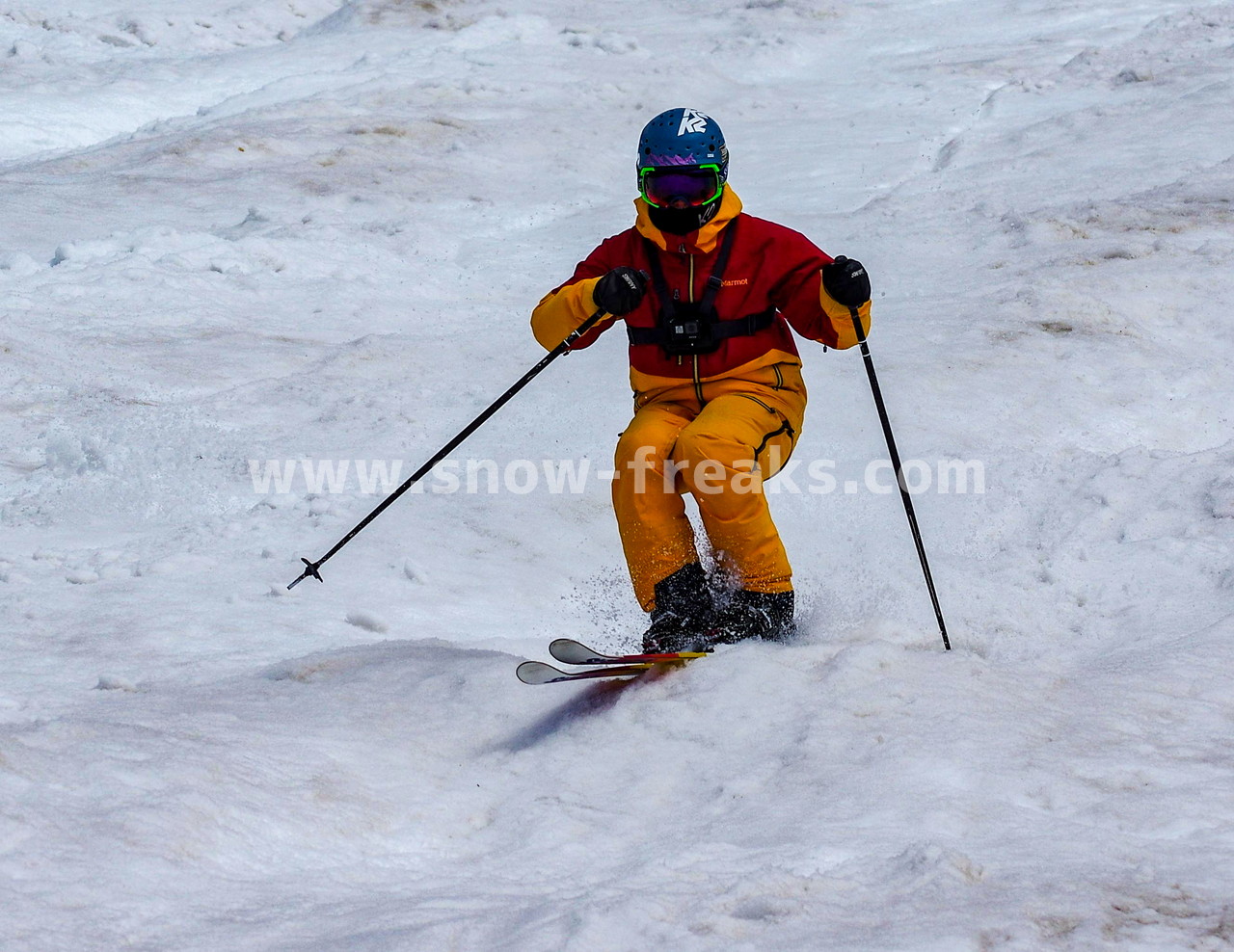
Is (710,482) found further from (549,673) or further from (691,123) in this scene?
(691,123)

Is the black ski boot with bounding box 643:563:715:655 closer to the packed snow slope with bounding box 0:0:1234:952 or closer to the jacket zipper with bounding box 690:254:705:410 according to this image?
the packed snow slope with bounding box 0:0:1234:952

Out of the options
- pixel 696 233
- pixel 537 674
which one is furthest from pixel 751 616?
pixel 696 233

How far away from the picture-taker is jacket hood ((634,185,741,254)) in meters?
4.74

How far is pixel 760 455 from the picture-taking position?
4.79 meters

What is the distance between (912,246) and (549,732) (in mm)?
8083

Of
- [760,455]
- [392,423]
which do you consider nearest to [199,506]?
[392,423]

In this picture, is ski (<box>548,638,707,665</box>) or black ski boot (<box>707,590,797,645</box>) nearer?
ski (<box>548,638,707,665</box>)

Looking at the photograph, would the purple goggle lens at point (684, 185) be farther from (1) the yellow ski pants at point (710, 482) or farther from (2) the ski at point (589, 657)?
(2) the ski at point (589, 657)

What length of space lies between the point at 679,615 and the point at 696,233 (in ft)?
4.76

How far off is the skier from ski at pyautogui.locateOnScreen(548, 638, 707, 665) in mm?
505

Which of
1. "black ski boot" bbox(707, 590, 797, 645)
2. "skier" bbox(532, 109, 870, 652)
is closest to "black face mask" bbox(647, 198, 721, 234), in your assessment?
"skier" bbox(532, 109, 870, 652)

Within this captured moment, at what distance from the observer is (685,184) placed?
4648mm

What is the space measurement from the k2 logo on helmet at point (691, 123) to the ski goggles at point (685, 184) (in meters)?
0.14

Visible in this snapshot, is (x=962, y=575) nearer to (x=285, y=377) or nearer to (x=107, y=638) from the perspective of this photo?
(x=107, y=638)
